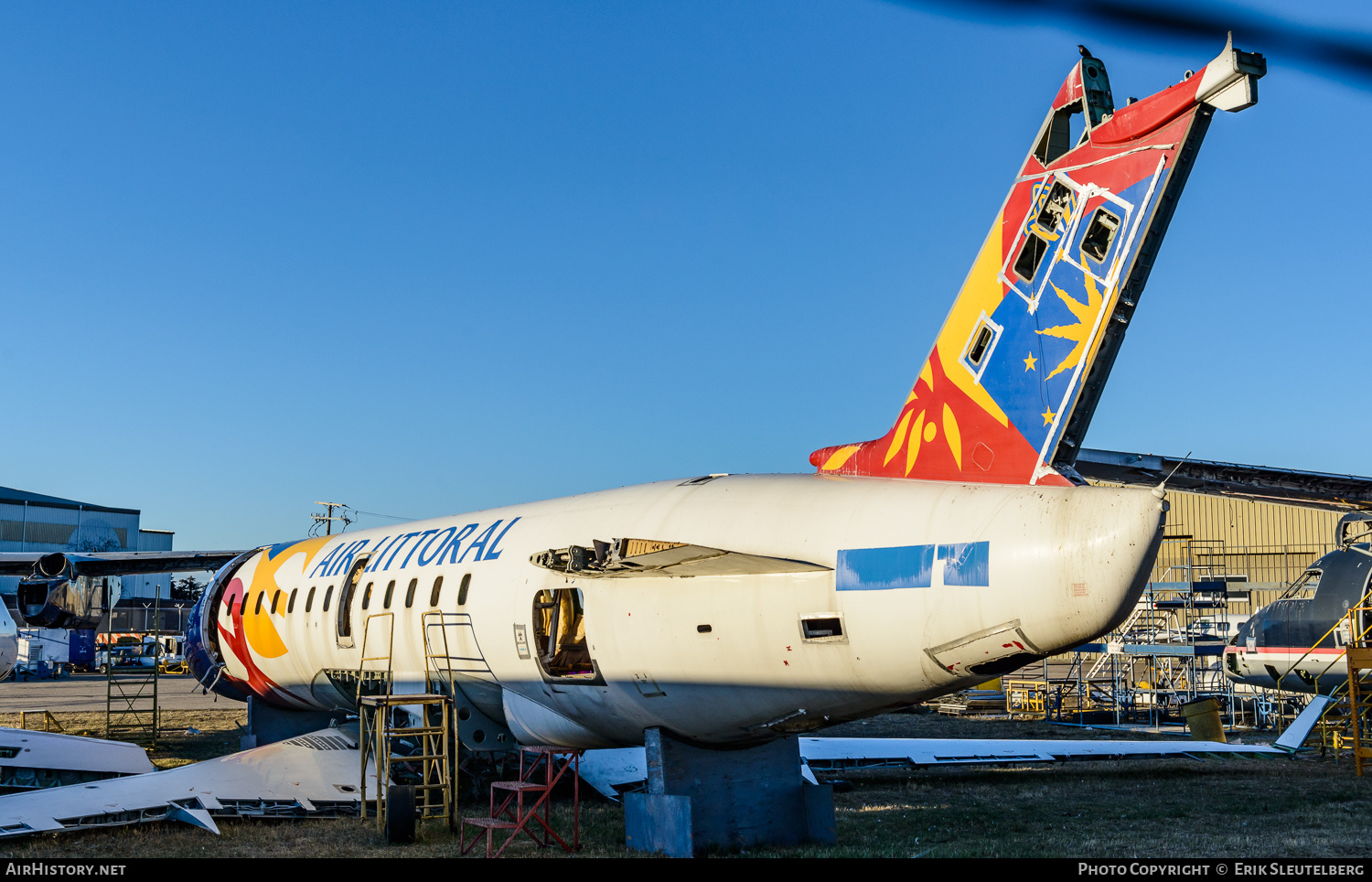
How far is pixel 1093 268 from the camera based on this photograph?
9438mm

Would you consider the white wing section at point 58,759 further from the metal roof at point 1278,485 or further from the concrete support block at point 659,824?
the metal roof at point 1278,485

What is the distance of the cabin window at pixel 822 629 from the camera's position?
952 cm

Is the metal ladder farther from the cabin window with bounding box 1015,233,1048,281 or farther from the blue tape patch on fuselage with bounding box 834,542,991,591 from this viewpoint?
the cabin window with bounding box 1015,233,1048,281

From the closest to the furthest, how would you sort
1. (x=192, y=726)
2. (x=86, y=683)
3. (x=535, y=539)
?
1. (x=535, y=539)
2. (x=192, y=726)
3. (x=86, y=683)

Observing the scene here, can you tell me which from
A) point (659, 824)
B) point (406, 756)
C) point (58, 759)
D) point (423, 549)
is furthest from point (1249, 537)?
point (58, 759)

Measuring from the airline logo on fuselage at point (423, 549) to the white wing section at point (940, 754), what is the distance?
3499 millimetres

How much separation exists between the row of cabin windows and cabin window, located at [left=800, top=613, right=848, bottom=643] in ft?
18.2

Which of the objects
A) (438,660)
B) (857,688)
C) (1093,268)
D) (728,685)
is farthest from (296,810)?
(1093,268)

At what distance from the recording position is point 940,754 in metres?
16.8

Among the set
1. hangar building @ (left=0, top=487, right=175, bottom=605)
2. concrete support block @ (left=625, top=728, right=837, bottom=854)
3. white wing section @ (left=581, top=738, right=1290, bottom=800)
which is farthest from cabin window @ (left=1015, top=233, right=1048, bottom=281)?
hangar building @ (left=0, top=487, right=175, bottom=605)

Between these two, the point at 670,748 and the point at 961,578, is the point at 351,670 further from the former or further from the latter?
the point at 961,578

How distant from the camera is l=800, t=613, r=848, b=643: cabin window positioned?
952 centimetres

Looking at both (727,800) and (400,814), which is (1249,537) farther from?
(400,814)
